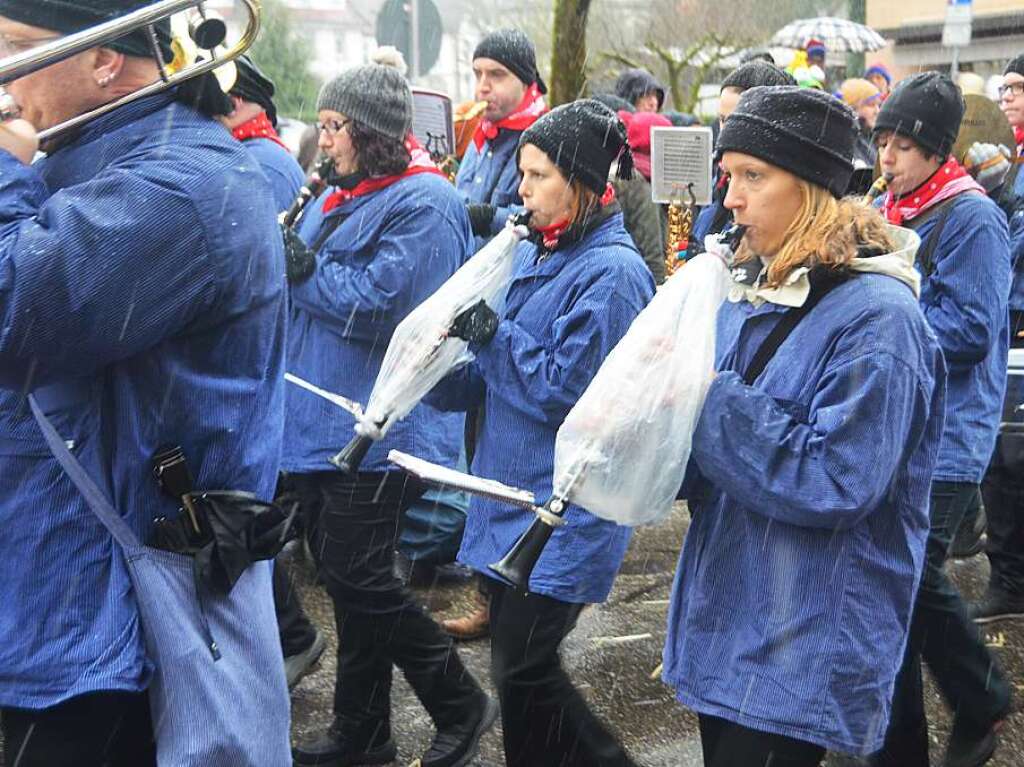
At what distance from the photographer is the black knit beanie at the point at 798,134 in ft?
8.49

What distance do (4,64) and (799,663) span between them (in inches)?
68.4

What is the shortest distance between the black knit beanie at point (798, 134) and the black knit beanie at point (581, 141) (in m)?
0.84

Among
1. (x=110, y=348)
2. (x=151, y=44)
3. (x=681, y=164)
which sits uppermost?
(x=151, y=44)

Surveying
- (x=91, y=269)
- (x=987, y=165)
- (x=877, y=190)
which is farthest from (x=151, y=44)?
(x=987, y=165)

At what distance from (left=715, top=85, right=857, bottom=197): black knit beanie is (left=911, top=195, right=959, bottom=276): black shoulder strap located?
1.49 metres

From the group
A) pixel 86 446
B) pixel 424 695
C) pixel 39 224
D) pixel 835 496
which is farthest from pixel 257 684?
pixel 424 695

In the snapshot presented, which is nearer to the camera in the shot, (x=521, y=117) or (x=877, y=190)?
(x=877, y=190)

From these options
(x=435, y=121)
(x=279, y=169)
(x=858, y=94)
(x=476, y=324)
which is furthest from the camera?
(x=858, y=94)

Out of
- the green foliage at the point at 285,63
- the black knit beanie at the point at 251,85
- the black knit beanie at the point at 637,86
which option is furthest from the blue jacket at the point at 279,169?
the green foliage at the point at 285,63

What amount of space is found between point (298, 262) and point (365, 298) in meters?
0.25

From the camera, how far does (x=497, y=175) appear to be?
5.74 metres

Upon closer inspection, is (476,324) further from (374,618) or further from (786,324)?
(374,618)

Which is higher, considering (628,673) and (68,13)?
(68,13)

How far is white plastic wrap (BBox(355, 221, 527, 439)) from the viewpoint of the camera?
318cm
